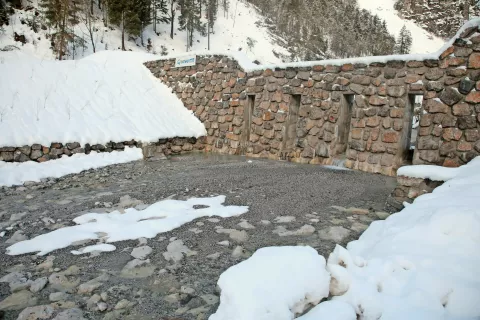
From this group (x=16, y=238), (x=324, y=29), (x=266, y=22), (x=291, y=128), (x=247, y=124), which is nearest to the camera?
(x=16, y=238)

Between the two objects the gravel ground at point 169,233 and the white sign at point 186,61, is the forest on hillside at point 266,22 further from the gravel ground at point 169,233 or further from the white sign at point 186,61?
the gravel ground at point 169,233

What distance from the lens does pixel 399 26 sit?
6844cm

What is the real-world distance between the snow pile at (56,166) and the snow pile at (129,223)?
2.66 m

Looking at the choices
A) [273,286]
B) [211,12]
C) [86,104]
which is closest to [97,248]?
[273,286]

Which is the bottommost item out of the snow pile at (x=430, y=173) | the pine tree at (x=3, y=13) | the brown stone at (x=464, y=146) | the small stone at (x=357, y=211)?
the small stone at (x=357, y=211)

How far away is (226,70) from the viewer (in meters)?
9.06

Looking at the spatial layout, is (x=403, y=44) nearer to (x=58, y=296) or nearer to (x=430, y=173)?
(x=430, y=173)

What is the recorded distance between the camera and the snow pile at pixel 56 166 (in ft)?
17.5

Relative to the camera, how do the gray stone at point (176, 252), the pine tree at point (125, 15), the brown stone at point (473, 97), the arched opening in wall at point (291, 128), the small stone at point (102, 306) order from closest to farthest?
the small stone at point (102, 306) → the gray stone at point (176, 252) → the brown stone at point (473, 97) → the arched opening in wall at point (291, 128) → the pine tree at point (125, 15)

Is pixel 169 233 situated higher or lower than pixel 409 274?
lower

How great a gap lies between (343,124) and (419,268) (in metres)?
5.22

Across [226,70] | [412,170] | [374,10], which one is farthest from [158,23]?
[374,10]

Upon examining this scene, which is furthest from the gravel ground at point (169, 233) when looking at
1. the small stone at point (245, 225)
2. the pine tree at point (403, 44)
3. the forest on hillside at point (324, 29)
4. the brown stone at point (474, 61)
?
the pine tree at point (403, 44)

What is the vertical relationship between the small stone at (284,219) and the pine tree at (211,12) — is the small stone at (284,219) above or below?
below
